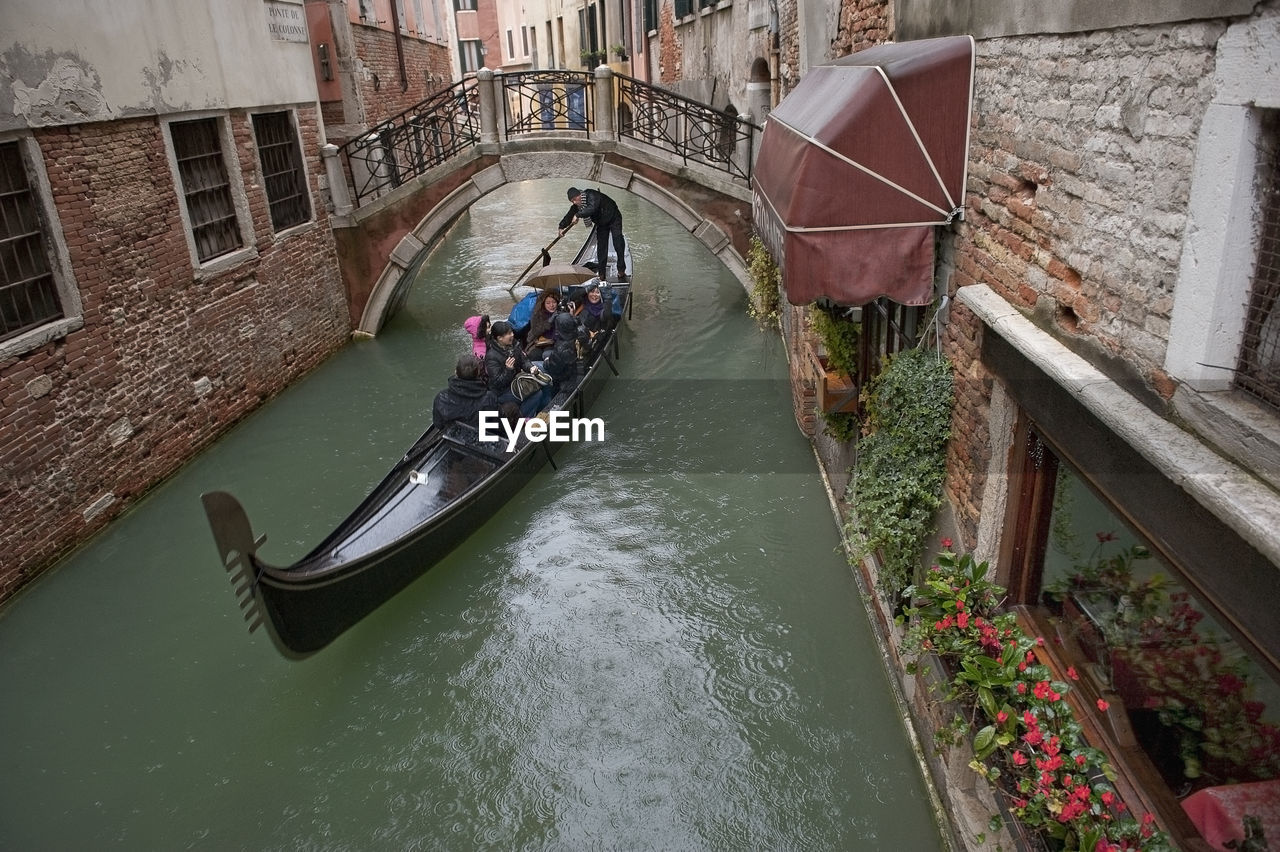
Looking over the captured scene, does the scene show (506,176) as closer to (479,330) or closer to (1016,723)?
(479,330)

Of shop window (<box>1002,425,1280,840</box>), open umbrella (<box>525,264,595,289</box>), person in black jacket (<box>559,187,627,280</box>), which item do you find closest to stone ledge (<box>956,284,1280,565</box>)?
shop window (<box>1002,425,1280,840</box>)

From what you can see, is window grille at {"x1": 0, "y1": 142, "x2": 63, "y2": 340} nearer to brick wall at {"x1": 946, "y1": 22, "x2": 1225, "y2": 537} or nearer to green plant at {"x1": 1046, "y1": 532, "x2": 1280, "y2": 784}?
brick wall at {"x1": 946, "y1": 22, "x2": 1225, "y2": 537}

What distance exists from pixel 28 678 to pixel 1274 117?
5.78 metres

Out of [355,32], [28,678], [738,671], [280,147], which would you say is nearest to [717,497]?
[738,671]

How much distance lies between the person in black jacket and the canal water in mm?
3765

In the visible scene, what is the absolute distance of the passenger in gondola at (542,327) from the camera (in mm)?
7777

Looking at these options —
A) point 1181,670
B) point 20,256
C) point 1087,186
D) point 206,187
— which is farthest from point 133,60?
point 1181,670

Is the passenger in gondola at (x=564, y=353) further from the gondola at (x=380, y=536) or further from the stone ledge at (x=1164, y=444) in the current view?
the stone ledge at (x=1164, y=444)

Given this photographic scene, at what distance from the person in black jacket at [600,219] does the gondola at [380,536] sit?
3.65m

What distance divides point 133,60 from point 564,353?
3718 millimetres

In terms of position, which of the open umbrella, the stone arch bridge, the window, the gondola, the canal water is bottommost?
the canal water

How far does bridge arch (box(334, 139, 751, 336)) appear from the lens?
384 inches

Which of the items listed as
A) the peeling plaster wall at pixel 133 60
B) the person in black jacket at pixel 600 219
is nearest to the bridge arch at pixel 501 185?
the person in black jacket at pixel 600 219

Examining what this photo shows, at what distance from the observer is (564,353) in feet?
24.1
